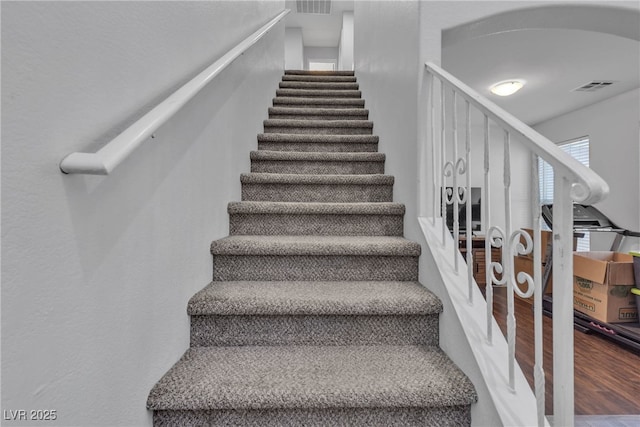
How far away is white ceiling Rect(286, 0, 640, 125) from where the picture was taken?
2.53m

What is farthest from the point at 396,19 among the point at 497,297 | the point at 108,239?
the point at 497,297

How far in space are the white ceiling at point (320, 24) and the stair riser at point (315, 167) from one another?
16.7ft

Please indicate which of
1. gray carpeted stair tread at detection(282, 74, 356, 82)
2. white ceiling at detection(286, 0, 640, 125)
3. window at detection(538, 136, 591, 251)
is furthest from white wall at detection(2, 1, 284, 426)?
window at detection(538, 136, 591, 251)

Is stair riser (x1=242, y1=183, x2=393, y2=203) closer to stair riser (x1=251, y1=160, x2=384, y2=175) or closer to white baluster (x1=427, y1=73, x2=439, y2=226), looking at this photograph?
stair riser (x1=251, y1=160, x2=384, y2=175)

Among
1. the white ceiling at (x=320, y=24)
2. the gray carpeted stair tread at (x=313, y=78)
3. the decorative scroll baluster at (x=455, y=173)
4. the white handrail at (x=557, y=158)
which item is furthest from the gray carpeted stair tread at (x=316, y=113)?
the white ceiling at (x=320, y=24)

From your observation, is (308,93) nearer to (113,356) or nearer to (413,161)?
(413,161)

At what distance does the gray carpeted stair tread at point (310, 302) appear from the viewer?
110 cm

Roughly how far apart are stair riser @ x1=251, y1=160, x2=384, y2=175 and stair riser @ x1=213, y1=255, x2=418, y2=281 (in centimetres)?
83

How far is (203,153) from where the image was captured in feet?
4.08

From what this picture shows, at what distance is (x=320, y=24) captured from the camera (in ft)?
21.7

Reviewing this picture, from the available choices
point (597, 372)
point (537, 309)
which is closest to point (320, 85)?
point (537, 309)

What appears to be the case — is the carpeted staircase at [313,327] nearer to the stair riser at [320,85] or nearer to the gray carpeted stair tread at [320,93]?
the gray carpeted stair tread at [320,93]

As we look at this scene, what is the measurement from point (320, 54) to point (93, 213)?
26.8 feet

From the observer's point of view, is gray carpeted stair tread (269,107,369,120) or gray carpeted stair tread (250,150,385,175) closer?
gray carpeted stair tread (250,150,385,175)
